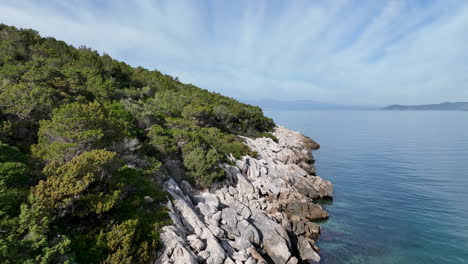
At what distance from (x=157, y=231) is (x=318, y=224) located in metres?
16.0

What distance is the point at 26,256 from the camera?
9.02 meters

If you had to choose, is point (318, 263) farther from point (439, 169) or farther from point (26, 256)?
point (439, 169)

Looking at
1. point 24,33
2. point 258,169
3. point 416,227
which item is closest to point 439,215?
point 416,227

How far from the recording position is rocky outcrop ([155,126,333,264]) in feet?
47.0

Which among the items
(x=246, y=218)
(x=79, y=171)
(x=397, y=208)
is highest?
(x=79, y=171)

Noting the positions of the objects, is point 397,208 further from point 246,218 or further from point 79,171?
point 79,171

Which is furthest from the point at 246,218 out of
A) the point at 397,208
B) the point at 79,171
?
the point at 397,208

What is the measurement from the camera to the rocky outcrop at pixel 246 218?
14.3m

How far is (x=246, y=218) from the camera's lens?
1953cm

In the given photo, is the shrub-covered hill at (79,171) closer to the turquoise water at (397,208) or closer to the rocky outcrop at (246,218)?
the rocky outcrop at (246,218)

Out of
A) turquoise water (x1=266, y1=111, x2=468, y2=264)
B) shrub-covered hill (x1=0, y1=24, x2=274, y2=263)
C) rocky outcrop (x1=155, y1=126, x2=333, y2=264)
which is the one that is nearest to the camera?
shrub-covered hill (x1=0, y1=24, x2=274, y2=263)

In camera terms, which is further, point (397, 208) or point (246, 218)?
point (397, 208)

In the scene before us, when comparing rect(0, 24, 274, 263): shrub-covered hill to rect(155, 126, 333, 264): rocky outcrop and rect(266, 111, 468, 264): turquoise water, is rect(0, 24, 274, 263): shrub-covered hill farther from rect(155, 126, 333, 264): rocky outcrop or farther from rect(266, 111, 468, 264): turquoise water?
rect(266, 111, 468, 264): turquoise water

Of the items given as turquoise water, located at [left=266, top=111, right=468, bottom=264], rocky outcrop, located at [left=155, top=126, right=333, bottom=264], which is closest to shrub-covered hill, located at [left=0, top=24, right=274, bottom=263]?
rocky outcrop, located at [left=155, top=126, right=333, bottom=264]
